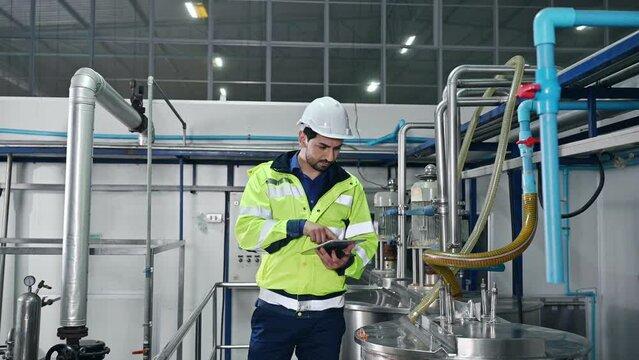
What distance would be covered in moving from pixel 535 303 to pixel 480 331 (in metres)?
1.61

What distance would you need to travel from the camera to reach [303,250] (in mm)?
2168

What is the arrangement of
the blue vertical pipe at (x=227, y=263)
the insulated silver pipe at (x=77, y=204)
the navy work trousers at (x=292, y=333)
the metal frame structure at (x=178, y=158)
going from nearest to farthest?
the navy work trousers at (x=292, y=333)
the insulated silver pipe at (x=77, y=204)
the metal frame structure at (x=178, y=158)
the blue vertical pipe at (x=227, y=263)

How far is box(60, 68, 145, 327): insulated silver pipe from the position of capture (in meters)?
2.34

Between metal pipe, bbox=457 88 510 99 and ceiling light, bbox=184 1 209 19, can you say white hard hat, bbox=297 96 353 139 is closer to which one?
metal pipe, bbox=457 88 510 99

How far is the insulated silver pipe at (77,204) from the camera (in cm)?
234

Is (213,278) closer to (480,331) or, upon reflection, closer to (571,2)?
(480,331)

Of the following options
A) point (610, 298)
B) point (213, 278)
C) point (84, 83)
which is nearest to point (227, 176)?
point (213, 278)

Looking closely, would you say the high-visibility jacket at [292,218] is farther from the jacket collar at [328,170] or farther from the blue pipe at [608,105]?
the blue pipe at [608,105]

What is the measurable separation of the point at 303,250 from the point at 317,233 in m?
0.19

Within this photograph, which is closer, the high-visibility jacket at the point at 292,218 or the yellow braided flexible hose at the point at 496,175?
the yellow braided flexible hose at the point at 496,175

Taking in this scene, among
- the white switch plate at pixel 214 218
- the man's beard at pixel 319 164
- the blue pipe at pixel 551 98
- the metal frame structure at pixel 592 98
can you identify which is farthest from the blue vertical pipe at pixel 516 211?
the white switch plate at pixel 214 218

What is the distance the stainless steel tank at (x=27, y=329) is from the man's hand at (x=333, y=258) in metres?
1.69

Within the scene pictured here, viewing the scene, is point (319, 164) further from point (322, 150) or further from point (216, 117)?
point (216, 117)

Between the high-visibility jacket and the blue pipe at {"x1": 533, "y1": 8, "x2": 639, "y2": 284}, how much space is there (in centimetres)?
127
